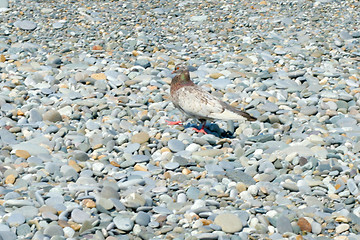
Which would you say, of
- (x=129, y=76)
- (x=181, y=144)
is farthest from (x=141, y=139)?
(x=129, y=76)

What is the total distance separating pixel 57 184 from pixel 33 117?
205cm

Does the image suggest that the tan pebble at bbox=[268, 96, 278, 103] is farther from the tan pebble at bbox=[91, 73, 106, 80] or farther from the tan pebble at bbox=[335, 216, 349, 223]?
the tan pebble at bbox=[335, 216, 349, 223]

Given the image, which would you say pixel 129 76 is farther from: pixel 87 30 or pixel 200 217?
pixel 200 217

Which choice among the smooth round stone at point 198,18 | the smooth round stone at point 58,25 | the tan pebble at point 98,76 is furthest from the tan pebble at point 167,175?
the smooth round stone at point 198,18

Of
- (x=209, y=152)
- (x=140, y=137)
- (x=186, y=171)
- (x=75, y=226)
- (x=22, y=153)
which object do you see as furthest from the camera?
(x=140, y=137)

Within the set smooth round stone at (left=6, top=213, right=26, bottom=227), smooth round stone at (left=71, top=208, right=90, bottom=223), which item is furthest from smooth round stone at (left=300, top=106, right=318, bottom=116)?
smooth round stone at (left=6, top=213, right=26, bottom=227)

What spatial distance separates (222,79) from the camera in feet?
29.4

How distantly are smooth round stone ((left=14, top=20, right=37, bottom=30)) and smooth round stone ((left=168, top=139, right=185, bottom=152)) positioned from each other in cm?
620

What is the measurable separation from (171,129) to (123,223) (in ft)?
8.04

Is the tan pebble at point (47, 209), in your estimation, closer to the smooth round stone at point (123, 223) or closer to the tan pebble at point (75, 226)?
the tan pebble at point (75, 226)

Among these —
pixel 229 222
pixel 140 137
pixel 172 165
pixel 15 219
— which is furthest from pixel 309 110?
pixel 15 219

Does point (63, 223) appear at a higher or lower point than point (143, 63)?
higher

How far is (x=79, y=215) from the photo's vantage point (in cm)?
481

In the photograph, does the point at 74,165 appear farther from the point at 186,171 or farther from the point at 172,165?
the point at 186,171
